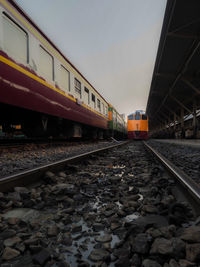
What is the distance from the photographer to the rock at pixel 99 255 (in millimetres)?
755

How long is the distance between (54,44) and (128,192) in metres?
4.99

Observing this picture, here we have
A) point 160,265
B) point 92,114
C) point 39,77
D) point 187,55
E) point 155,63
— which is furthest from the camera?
point 155,63

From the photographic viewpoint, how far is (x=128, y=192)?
1647mm

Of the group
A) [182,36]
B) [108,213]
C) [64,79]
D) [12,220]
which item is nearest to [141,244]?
[108,213]

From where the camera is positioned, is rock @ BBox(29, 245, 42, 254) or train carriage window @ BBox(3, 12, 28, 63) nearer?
rock @ BBox(29, 245, 42, 254)

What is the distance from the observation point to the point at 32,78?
4109 millimetres

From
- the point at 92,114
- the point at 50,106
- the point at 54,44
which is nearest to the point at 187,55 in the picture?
the point at 92,114

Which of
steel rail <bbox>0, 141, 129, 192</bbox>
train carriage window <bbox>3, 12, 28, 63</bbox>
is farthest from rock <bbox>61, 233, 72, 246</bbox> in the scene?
train carriage window <bbox>3, 12, 28, 63</bbox>

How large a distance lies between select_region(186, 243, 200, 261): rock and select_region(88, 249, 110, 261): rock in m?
0.34

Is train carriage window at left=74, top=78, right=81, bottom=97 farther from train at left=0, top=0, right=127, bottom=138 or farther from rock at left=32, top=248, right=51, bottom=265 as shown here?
rock at left=32, top=248, right=51, bottom=265

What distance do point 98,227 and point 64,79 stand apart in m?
5.44

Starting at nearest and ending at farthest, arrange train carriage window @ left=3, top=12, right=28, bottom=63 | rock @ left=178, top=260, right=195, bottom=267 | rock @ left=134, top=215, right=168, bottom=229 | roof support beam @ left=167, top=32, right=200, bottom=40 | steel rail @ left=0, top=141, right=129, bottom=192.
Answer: rock @ left=178, top=260, right=195, bottom=267 → rock @ left=134, top=215, right=168, bottom=229 → steel rail @ left=0, top=141, right=129, bottom=192 → train carriage window @ left=3, top=12, right=28, bottom=63 → roof support beam @ left=167, top=32, right=200, bottom=40

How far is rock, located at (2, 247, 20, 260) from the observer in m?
0.75

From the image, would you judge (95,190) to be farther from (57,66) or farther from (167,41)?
(167,41)
